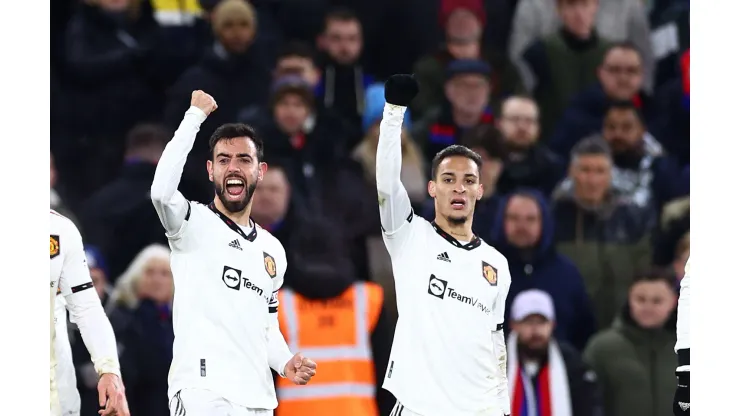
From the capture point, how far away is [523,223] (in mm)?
11094

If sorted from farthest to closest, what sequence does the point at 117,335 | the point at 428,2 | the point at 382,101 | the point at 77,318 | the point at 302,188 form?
the point at 428,2 < the point at 382,101 < the point at 302,188 < the point at 117,335 < the point at 77,318

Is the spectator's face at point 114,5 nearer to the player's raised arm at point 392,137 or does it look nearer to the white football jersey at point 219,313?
the white football jersey at point 219,313

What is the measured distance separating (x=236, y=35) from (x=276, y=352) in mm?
3995

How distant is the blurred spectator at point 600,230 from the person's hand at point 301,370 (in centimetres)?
344

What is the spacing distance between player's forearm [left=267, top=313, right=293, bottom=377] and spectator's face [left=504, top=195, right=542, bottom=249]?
8.41 ft

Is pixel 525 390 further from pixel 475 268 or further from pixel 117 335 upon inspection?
pixel 117 335

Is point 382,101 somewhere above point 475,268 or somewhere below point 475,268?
above

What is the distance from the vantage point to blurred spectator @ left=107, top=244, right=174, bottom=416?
10.3 meters

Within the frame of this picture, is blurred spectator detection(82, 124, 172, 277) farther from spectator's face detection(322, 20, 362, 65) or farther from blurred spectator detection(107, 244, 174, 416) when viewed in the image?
spectator's face detection(322, 20, 362, 65)

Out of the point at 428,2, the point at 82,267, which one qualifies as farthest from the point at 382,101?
the point at 82,267

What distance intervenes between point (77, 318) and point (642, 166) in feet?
17.3

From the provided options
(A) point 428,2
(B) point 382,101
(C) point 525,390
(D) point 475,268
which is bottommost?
(C) point 525,390

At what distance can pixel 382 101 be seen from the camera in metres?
12.5

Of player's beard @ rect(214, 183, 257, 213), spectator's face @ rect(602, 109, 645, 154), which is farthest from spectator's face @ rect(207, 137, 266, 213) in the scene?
spectator's face @ rect(602, 109, 645, 154)
